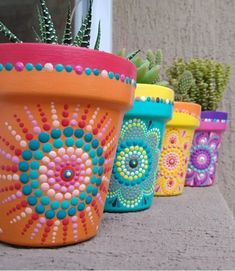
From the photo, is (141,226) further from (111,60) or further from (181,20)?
(181,20)

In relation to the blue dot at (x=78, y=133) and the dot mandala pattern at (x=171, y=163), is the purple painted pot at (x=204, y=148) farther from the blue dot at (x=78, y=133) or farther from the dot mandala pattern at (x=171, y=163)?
the blue dot at (x=78, y=133)

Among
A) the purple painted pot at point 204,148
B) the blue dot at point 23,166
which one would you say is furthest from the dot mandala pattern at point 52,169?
the purple painted pot at point 204,148

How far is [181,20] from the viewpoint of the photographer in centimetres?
107

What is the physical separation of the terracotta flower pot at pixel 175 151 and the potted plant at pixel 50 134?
314 mm

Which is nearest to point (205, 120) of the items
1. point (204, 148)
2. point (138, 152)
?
point (204, 148)

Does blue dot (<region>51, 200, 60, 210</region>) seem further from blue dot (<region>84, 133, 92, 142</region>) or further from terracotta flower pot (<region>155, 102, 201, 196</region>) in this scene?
terracotta flower pot (<region>155, 102, 201, 196</region>)

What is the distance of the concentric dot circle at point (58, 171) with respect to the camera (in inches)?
13.8

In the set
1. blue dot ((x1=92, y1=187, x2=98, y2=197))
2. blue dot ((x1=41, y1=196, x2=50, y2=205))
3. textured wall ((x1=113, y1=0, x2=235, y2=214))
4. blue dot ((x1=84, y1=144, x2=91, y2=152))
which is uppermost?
textured wall ((x1=113, y1=0, x2=235, y2=214))

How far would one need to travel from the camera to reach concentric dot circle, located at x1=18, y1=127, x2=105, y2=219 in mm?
350

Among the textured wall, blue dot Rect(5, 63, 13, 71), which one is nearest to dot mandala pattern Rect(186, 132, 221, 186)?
the textured wall

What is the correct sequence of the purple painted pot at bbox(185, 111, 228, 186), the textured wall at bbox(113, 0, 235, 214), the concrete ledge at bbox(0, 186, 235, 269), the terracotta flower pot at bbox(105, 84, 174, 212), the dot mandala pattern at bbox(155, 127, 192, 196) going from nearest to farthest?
the concrete ledge at bbox(0, 186, 235, 269), the terracotta flower pot at bbox(105, 84, 174, 212), the dot mandala pattern at bbox(155, 127, 192, 196), the purple painted pot at bbox(185, 111, 228, 186), the textured wall at bbox(113, 0, 235, 214)

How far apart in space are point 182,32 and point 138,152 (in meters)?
0.64

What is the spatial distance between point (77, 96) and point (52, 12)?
2.08ft

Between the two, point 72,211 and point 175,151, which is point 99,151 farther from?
point 175,151
